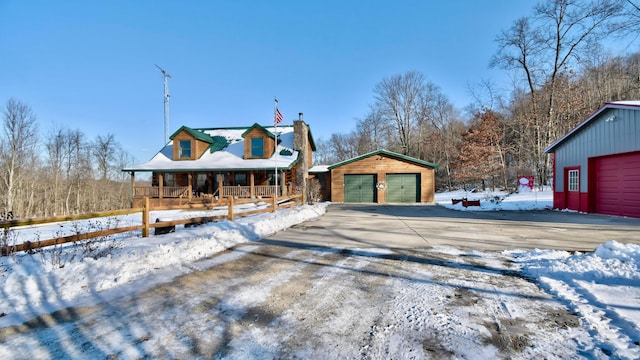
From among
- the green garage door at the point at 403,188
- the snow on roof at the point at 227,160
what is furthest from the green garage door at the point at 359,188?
the snow on roof at the point at 227,160

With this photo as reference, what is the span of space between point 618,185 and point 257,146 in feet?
66.5

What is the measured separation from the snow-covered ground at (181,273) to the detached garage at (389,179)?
16.8 meters

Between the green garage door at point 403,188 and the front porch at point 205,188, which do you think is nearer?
the front porch at point 205,188

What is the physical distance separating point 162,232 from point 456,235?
8.08 metres

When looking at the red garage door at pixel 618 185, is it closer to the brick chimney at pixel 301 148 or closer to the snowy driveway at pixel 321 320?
the snowy driveway at pixel 321 320

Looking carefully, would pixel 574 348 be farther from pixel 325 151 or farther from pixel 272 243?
pixel 325 151

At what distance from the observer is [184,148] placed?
22891mm

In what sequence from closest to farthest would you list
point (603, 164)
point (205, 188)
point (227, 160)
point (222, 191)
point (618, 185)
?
point (618, 185) < point (603, 164) < point (222, 191) < point (227, 160) < point (205, 188)

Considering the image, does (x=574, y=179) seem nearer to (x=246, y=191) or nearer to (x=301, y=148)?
(x=301, y=148)

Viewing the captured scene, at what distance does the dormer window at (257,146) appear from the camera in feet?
73.8

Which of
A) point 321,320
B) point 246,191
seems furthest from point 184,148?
point 321,320

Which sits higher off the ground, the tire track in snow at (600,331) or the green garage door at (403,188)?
the green garage door at (403,188)

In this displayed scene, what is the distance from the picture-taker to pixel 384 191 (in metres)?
22.9

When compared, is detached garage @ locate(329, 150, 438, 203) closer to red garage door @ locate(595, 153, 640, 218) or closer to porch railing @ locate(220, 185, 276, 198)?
porch railing @ locate(220, 185, 276, 198)
